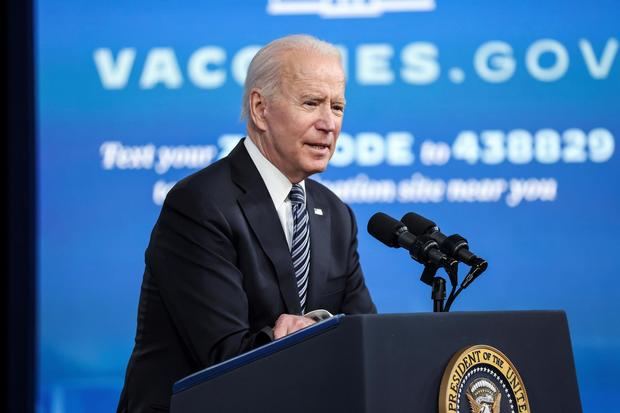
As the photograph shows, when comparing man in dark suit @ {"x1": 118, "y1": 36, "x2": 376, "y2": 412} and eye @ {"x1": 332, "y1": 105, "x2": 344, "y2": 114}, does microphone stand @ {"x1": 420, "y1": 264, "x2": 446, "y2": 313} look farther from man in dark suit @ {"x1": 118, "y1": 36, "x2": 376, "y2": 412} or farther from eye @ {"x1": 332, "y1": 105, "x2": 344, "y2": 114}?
eye @ {"x1": 332, "y1": 105, "x2": 344, "y2": 114}

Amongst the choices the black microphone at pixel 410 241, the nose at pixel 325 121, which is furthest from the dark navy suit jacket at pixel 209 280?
the black microphone at pixel 410 241

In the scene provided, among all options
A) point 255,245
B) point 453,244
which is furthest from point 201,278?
point 453,244

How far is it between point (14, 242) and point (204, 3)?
4.77ft

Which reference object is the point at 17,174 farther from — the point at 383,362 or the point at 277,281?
the point at 383,362

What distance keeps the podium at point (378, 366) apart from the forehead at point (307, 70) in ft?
3.26

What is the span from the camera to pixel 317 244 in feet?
9.00

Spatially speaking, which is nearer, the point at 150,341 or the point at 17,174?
the point at 150,341

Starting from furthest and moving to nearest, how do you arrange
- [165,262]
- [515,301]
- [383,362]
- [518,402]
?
1. [515,301]
2. [165,262]
3. [518,402]
4. [383,362]

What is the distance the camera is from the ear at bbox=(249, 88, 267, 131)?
9.04ft

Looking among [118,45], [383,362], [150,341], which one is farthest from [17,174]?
[383,362]

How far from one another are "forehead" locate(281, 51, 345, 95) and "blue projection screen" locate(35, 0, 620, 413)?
1784mm

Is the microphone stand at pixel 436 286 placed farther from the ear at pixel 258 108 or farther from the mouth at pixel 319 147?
the ear at pixel 258 108

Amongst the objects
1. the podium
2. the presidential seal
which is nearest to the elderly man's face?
the podium

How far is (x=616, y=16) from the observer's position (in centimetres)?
452
